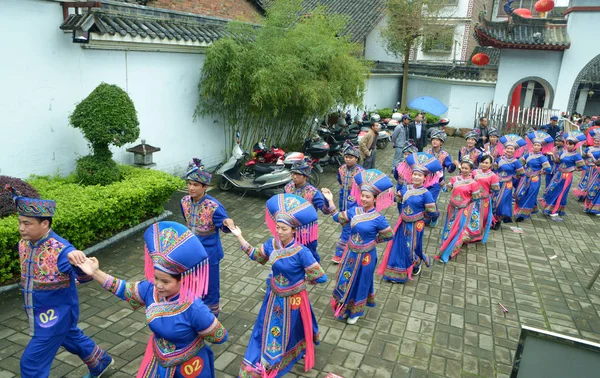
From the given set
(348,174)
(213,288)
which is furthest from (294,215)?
(348,174)

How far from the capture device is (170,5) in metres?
→ 12.1

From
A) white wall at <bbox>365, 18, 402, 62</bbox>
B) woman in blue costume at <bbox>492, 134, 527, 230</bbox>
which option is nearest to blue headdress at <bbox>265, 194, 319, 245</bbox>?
woman in blue costume at <bbox>492, 134, 527, 230</bbox>

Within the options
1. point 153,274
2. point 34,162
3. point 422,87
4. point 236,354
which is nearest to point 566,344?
point 153,274

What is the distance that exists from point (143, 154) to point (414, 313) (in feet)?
18.6

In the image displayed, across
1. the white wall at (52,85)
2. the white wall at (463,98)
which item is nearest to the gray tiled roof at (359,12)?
the white wall at (463,98)

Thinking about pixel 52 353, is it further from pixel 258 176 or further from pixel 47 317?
pixel 258 176

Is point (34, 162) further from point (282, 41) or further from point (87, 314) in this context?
point (282, 41)

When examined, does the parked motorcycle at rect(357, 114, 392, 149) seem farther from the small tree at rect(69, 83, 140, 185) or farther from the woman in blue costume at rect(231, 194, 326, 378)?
the woman in blue costume at rect(231, 194, 326, 378)

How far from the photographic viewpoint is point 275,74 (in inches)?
376

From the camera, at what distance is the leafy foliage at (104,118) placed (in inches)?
273

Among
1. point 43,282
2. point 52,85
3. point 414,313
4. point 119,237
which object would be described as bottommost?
point 414,313

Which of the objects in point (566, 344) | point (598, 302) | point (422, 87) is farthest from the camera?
point (422, 87)

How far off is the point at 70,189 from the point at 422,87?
19.9m

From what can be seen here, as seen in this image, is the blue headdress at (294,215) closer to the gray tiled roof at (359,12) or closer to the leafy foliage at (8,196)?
the leafy foliage at (8,196)
